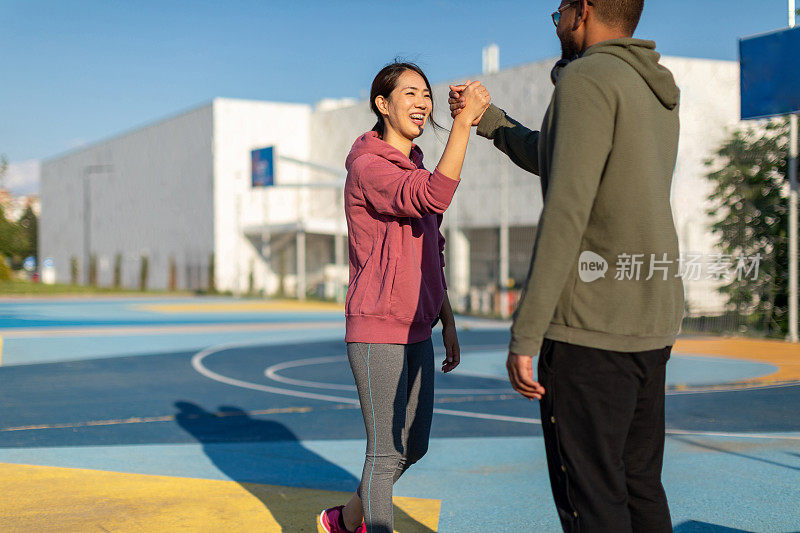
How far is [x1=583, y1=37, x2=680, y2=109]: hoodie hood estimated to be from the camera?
7.57 feet

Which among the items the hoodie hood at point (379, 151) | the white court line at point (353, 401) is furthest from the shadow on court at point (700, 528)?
the white court line at point (353, 401)

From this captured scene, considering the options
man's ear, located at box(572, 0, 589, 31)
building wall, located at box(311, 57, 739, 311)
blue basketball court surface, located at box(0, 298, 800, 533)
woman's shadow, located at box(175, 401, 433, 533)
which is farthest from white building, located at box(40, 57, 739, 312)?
man's ear, located at box(572, 0, 589, 31)

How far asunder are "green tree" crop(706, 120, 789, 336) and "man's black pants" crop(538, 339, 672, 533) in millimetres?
14303

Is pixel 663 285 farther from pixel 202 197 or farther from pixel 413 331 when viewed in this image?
pixel 202 197

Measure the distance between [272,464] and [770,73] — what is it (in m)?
11.7

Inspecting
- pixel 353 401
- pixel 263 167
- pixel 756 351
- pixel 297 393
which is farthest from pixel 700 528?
pixel 263 167

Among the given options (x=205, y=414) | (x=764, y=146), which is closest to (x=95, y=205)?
(x=764, y=146)

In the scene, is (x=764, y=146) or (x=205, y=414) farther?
(x=764, y=146)

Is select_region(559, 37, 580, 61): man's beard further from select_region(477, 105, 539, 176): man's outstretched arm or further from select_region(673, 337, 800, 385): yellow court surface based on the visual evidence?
select_region(673, 337, 800, 385): yellow court surface

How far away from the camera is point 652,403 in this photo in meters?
2.41

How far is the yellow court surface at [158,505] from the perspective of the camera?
12.9ft

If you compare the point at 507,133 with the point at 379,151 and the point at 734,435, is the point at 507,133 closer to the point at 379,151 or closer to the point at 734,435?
the point at 379,151

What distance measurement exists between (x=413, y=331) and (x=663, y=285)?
1.00 metres

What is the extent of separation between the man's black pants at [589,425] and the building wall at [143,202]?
4215 centimetres
